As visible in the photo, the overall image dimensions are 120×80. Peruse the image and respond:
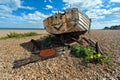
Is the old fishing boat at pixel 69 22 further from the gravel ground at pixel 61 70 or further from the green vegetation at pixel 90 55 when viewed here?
the gravel ground at pixel 61 70

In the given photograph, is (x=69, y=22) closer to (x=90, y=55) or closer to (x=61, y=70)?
(x=90, y=55)

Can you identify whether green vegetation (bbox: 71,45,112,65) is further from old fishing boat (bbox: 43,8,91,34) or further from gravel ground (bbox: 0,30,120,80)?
old fishing boat (bbox: 43,8,91,34)

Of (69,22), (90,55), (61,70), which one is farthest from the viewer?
(69,22)

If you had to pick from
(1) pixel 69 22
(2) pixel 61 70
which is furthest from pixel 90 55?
(1) pixel 69 22

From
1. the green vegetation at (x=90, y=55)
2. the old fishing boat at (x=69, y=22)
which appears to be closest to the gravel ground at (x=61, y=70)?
the green vegetation at (x=90, y=55)

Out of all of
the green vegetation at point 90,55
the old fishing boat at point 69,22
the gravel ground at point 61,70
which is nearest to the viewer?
the gravel ground at point 61,70

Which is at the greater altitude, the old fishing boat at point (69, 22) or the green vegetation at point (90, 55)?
the old fishing boat at point (69, 22)

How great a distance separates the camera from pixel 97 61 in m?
5.48

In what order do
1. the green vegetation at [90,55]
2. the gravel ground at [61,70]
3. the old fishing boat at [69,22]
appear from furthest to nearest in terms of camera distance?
the old fishing boat at [69,22] < the green vegetation at [90,55] < the gravel ground at [61,70]

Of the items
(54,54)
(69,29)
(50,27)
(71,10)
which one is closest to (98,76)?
(54,54)

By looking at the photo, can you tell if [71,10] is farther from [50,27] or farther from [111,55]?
[111,55]

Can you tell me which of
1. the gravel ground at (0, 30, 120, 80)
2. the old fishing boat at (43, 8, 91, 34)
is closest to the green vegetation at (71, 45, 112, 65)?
the gravel ground at (0, 30, 120, 80)

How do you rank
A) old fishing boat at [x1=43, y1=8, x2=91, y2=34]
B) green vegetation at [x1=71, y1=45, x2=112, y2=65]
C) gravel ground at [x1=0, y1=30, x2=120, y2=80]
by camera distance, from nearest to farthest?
gravel ground at [x1=0, y1=30, x2=120, y2=80]
green vegetation at [x1=71, y1=45, x2=112, y2=65]
old fishing boat at [x1=43, y1=8, x2=91, y2=34]

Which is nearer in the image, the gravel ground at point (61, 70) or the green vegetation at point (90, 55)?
the gravel ground at point (61, 70)
